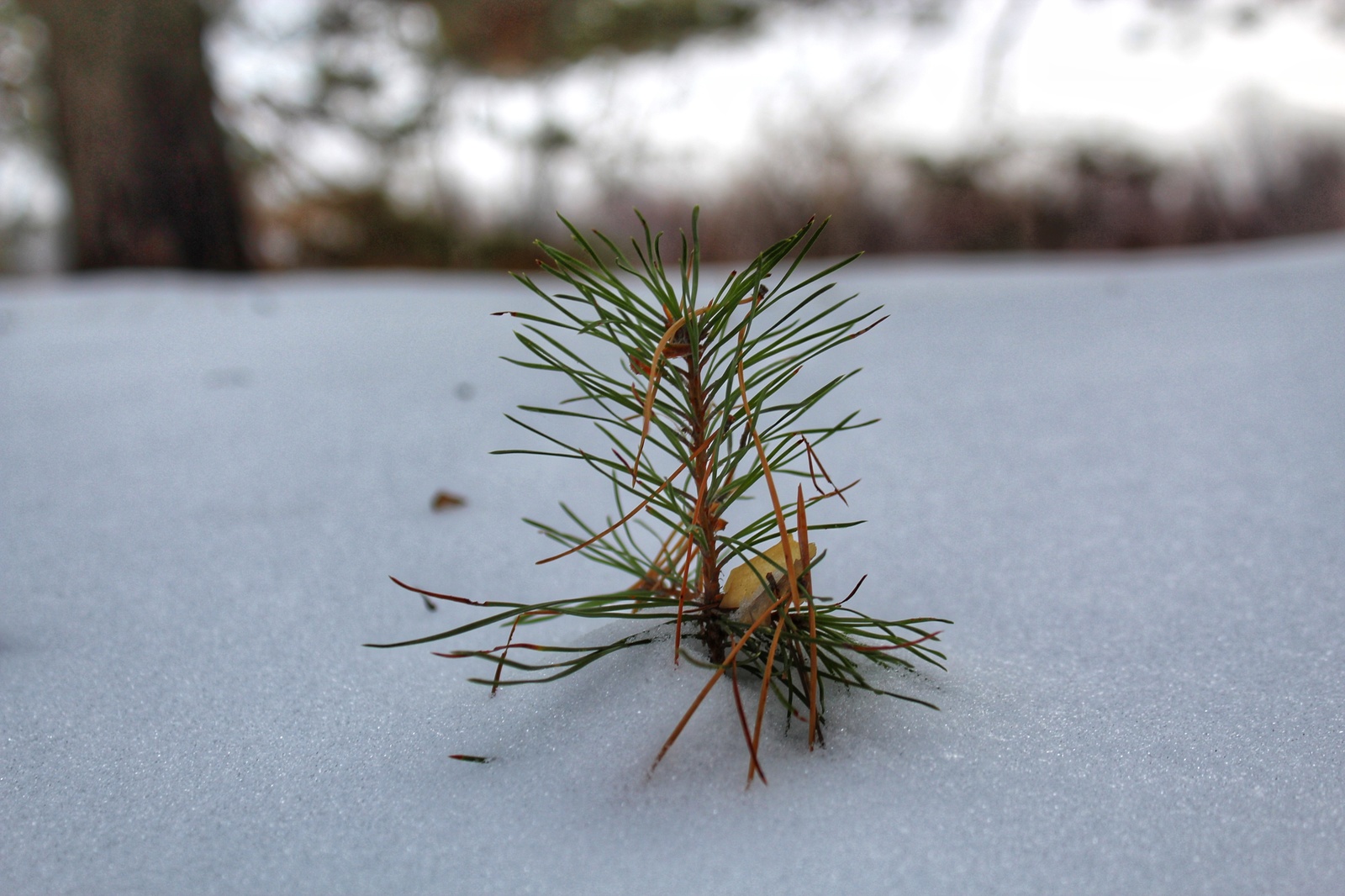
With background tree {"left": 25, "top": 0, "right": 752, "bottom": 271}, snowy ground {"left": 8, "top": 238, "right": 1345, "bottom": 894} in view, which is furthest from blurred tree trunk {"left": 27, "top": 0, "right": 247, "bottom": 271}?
snowy ground {"left": 8, "top": 238, "right": 1345, "bottom": 894}

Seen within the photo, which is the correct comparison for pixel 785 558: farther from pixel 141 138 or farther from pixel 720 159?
pixel 720 159

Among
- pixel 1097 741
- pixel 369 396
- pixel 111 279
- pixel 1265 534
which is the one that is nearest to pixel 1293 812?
pixel 1097 741

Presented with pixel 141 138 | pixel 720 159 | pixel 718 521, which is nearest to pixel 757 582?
pixel 718 521

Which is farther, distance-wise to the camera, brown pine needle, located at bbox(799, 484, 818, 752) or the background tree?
the background tree

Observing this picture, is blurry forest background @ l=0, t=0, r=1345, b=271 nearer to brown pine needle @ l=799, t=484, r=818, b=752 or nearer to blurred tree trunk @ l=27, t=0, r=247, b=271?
blurred tree trunk @ l=27, t=0, r=247, b=271

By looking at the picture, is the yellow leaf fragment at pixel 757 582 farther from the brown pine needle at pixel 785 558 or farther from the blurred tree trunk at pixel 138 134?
the blurred tree trunk at pixel 138 134

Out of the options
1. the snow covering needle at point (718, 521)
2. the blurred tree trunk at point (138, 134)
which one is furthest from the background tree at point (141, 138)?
the snow covering needle at point (718, 521)
